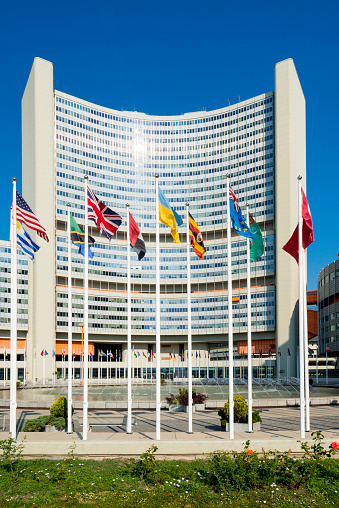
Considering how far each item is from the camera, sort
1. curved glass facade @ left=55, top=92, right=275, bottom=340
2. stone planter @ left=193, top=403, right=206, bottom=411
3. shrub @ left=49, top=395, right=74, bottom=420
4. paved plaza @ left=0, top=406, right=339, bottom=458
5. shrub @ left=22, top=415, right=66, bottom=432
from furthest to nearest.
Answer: curved glass facade @ left=55, top=92, right=275, bottom=340, stone planter @ left=193, top=403, right=206, bottom=411, shrub @ left=49, top=395, right=74, bottom=420, shrub @ left=22, top=415, right=66, bottom=432, paved plaza @ left=0, top=406, right=339, bottom=458

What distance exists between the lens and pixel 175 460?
69.2 ft

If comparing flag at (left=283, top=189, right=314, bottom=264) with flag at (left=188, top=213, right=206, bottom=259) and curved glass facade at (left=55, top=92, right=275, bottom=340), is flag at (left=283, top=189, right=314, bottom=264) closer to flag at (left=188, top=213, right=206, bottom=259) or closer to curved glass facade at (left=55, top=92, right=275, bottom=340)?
flag at (left=188, top=213, right=206, bottom=259)

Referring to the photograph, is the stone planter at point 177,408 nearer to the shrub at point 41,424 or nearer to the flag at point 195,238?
the shrub at point 41,424

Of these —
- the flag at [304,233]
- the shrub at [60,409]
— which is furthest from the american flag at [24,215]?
the flag at [304,233]

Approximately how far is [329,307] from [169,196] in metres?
61.2

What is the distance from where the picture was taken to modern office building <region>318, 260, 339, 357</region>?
100 m

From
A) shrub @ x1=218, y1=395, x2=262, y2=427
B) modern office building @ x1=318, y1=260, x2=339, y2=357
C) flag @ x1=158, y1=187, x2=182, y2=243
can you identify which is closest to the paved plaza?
shrub @ x1=218, y1=395, x2=262, y2=427

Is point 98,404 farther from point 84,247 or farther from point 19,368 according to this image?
point 19,368

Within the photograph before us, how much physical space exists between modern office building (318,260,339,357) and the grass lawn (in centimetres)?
8217

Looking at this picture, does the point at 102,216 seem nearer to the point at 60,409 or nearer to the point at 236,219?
the point at 236,219

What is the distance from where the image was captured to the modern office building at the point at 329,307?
3949 inches

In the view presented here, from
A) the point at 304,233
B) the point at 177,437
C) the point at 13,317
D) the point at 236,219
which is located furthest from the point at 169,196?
the point at 177,437

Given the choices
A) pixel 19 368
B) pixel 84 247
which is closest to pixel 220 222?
pixel 19 368

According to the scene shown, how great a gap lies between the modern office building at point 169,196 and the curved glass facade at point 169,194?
0.29m
